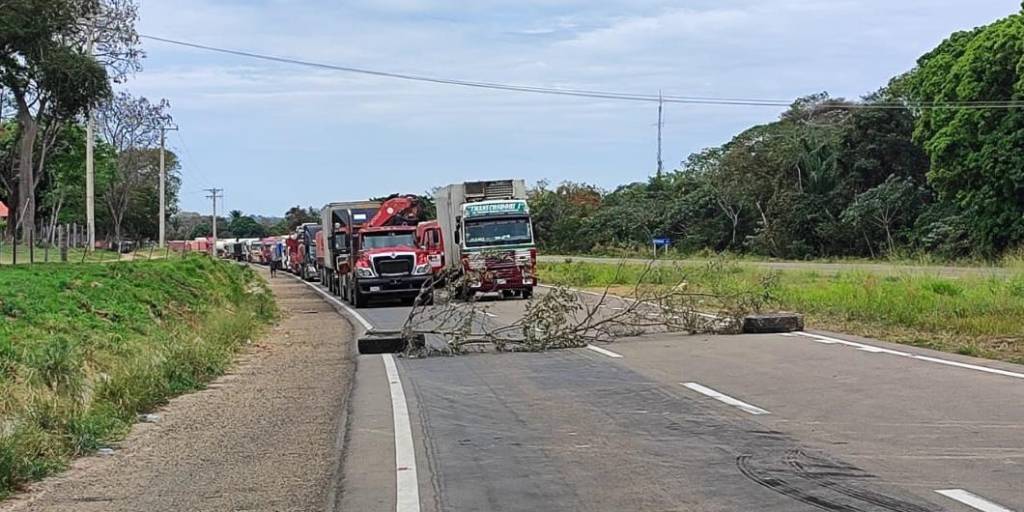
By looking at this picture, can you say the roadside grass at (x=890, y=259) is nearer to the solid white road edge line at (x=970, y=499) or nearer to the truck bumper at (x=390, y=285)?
the truck bumper at (x=390, y=285)

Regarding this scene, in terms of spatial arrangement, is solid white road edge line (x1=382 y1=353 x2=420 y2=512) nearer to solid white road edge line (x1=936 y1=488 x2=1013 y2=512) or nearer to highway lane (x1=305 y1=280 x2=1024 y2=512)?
highway lane (x1=305 y1=280 x2=1024 y2=512)

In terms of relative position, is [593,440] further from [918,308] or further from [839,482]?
[918,308]

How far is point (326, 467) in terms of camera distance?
9.59 m

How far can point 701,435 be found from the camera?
10.5 metres

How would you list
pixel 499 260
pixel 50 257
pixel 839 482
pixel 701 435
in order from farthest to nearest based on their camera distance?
pixel 50 257 < pixel 499 260 < pixel 701 435 < pixel 839 482

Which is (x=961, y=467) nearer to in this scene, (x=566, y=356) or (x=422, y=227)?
(x=566, y=356)

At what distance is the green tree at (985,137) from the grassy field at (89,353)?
3262 cm

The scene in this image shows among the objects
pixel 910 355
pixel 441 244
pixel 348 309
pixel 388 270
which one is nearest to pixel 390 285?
pixel 388 270

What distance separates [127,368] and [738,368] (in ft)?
26.2

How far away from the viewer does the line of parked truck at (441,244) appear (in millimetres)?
34906

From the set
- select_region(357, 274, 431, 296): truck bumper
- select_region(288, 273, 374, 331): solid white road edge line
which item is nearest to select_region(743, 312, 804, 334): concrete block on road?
select_region(288, 273, 374, 331): solid white road edge line

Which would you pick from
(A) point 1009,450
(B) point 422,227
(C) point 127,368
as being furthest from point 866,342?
(B) point 422,227

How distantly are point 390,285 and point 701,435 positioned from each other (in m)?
27.7

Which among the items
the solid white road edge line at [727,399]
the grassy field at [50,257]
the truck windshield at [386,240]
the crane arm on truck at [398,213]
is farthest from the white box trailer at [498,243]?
the solid white road edge line at [727,399]
